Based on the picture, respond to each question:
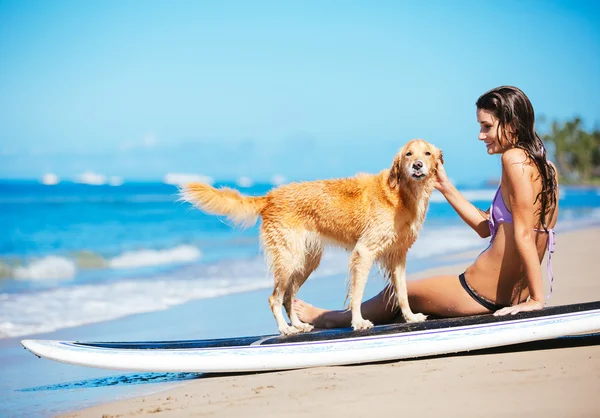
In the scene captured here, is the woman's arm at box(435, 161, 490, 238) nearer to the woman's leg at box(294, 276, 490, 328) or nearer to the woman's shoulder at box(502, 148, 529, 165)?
the woman's leg at box(294, 276, 490, 328)

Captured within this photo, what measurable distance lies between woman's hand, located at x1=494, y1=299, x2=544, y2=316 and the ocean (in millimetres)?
1724

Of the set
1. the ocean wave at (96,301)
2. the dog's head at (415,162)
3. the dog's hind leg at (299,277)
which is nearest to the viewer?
the dog's head at (415,162)

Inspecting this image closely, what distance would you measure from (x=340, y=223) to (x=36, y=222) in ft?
74.2

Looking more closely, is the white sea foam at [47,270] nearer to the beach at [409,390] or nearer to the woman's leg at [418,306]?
the woman's leg at [418,306]

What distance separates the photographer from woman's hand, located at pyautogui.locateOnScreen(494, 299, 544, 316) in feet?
15.7

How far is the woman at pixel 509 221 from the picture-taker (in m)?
4.60

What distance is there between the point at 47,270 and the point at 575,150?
75.2 meters

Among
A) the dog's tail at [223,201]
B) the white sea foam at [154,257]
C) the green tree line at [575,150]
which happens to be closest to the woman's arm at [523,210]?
the dog's tail at [223,201]

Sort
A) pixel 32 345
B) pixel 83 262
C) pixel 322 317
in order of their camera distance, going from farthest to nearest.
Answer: pixel 83 262 → pixel 322 317 → pixel 32 345

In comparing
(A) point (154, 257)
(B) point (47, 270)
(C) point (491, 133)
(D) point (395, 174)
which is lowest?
(D) point (395, 174)

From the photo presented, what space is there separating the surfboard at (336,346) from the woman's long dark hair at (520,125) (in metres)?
→ 0.74

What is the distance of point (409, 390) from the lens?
161 inches

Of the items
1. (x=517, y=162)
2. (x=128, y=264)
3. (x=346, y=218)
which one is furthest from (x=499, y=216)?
(x=128, y=264)

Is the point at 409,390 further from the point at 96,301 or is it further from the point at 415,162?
the point at 96,301
